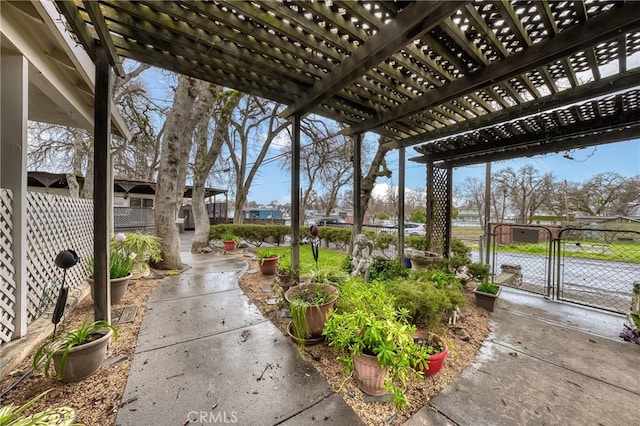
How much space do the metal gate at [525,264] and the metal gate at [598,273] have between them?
0.67 feet

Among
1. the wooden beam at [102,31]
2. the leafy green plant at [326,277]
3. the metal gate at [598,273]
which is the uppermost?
the wooden beam at [102,31]

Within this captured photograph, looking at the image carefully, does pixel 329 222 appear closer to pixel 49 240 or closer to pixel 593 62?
pixel 49 240

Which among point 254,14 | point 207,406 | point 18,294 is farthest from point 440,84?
point 18,294

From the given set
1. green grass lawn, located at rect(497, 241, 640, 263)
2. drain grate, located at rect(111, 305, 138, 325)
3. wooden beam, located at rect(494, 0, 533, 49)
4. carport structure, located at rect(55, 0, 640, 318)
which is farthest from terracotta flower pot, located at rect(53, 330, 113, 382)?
green grass lawn, located at rect(497, 241, 640, 263)

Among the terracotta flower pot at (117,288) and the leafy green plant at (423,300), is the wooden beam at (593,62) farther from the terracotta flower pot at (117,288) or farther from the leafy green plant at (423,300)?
the terracotta flower pot at (117,288)

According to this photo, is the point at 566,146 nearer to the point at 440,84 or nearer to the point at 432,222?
the point at 432,222

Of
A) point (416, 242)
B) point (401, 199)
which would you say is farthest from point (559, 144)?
point (416, 242)

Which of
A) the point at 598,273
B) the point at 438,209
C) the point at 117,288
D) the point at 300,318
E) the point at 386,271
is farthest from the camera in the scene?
the point at 598,273

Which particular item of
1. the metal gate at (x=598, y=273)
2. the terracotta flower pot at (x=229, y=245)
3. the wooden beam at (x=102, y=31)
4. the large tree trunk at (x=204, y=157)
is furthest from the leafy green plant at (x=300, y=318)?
the terracotta flower pot at (x=229, y=245)

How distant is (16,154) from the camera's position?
2090 millimetres

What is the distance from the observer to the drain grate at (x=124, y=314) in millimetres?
2637

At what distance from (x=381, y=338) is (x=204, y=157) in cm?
715

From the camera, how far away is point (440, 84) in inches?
107

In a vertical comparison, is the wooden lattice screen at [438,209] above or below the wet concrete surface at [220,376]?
above
